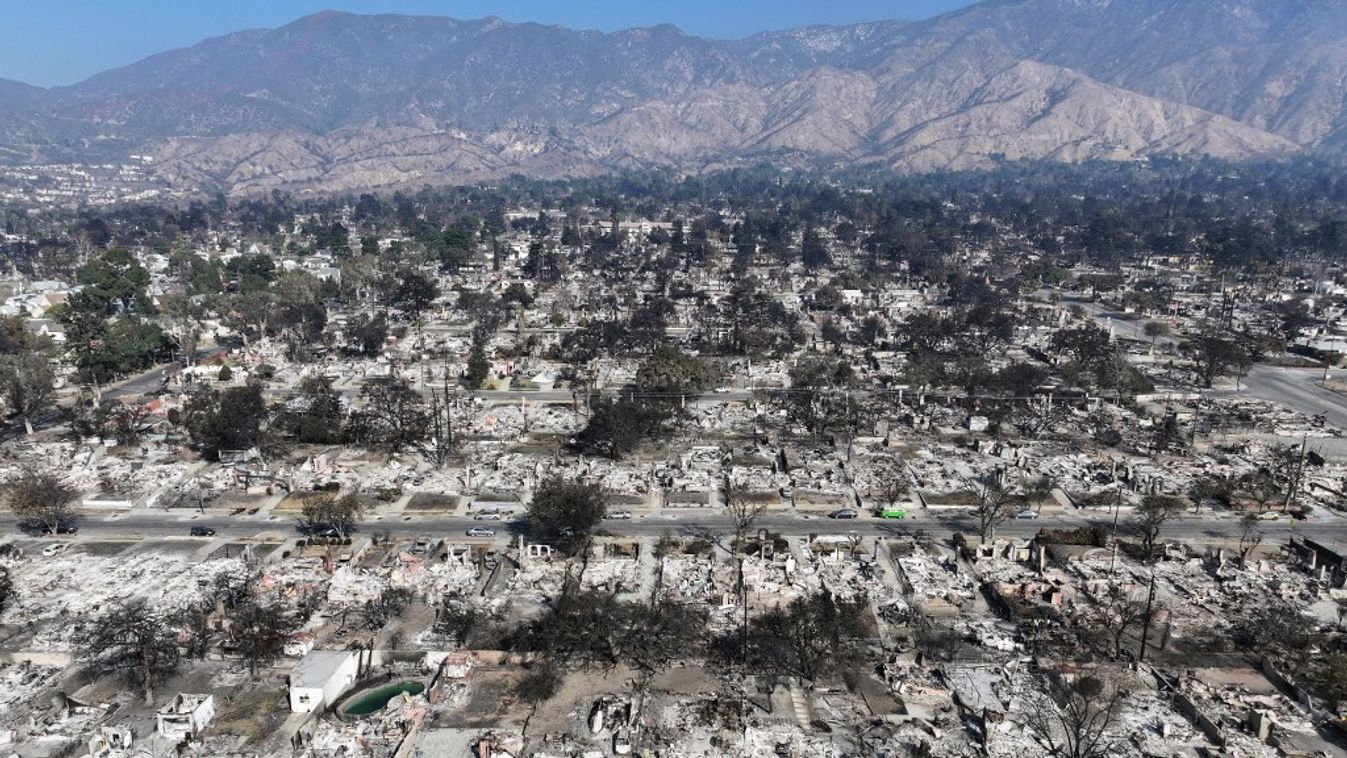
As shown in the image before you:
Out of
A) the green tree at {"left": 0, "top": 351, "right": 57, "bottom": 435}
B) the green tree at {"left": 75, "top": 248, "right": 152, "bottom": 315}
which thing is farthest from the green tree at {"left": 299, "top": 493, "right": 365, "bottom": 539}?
the green tree at {"left": 75, "top": 248, "right": 152, "bottom": 315}

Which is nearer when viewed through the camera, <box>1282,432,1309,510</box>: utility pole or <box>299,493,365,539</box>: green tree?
<box>299,493,365,539</box>: green tree

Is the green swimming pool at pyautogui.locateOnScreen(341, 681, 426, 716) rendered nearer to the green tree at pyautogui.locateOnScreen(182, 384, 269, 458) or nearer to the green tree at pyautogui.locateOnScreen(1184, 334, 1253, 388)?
the green tree at pyautogui.locateOnScreen(182, 384, 269, 458)

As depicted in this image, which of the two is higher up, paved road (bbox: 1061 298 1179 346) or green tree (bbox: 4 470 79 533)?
paved road (bbox: 1061 298 1179 346)

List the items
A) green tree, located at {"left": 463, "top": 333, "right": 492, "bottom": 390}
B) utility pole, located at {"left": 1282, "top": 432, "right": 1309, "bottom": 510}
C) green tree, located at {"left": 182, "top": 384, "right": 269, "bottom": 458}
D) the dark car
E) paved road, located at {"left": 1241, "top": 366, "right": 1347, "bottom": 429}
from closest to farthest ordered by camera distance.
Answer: the dark car, utility pole, located at {"left": 1282, "top": 432, "right": 1309, "bottom": 510}, green tree, located at {"left": 182, "top": 384, "right": 269, "bottom": 458}, paved road, located at {"left": 1241, "top": 366, "right": 1347, "bottom": 429}, green tree, located at {"left": 463, "top": 333, "right": 492, "bottom": 390}

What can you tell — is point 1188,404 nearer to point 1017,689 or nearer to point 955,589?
point 955,589

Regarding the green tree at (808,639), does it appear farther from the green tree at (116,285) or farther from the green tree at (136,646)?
the green tree at (116,285)

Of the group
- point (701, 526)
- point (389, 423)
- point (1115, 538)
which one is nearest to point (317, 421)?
point (389, 423)

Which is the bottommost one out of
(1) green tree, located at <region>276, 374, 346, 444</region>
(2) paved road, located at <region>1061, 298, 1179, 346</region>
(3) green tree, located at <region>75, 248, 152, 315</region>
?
(1) green tree, located at <region>276, 374, 346, 444</region>

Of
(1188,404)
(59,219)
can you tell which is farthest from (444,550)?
(59,219)
